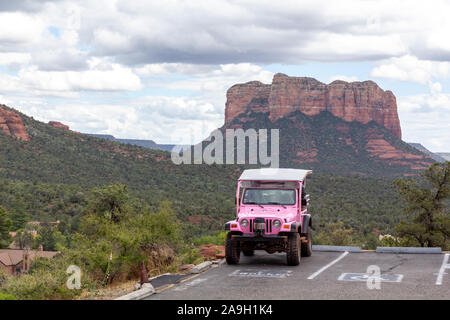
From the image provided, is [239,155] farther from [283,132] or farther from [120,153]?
[283,132]

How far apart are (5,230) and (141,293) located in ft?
129

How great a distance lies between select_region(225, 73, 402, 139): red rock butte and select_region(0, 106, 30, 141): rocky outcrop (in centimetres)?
6622

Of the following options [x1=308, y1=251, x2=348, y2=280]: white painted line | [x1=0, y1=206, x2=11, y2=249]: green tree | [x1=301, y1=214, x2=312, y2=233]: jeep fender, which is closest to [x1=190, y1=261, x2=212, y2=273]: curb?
[x1=308, y1=251, x2=348, y2=280]: white painted line

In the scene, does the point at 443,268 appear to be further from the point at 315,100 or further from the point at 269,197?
the point at 315,100

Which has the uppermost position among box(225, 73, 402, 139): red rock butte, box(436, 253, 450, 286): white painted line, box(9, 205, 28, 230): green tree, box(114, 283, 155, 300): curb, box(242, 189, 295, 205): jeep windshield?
box(225, 73, 402, 139): red rock butte

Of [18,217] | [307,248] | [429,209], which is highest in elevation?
[429,209]

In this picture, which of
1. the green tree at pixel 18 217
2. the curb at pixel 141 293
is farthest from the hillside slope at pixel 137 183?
the curb at pixel 141 293

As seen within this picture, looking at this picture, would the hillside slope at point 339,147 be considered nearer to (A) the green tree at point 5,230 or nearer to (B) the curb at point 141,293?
(A) the green tree at point 5,230

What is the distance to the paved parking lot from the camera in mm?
11102

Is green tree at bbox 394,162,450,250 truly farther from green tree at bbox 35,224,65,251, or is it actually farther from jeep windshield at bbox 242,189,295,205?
green tree at bbox 35,224,65,251

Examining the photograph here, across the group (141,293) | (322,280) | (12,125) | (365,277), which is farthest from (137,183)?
(141,293)

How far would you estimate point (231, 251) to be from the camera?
15.2 metres

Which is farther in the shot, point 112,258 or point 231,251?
point 231,251
